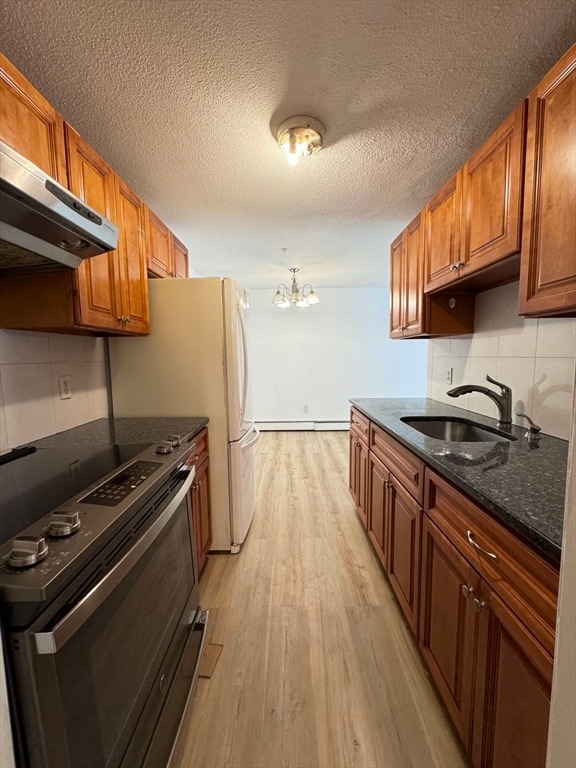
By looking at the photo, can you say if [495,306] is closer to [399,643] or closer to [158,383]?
[399,643]

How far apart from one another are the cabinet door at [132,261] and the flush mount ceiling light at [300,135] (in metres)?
0.89

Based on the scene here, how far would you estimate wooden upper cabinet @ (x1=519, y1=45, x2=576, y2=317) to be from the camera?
37.6 inches

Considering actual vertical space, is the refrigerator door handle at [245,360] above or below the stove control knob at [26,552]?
above

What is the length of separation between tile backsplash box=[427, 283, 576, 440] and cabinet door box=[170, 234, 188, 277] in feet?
7.23

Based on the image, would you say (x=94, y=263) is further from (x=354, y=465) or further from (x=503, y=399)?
(x=354, y=465)

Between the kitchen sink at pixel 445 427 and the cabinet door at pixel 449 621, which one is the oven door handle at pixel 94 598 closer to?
the cabinet door at pixel 449 621

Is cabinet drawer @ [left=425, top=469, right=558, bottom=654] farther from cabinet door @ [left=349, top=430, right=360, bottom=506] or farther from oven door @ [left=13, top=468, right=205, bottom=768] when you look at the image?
cabinet door @ [left=349, top=430, right=360, bottom=506]

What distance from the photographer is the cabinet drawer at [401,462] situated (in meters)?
1.33

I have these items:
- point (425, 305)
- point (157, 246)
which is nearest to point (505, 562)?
point (425, 305)

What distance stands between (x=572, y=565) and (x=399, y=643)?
4.46ft

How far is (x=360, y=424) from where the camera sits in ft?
7.89

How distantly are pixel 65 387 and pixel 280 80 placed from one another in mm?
1751

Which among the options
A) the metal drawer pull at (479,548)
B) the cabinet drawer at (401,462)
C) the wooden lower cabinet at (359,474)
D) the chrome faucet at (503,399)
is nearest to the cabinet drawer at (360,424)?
the wooden lower cabinet at (359,474)

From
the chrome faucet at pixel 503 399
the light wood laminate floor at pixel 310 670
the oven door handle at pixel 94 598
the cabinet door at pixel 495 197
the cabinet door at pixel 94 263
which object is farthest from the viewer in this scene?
the chrome faucet at pixel 503 399
